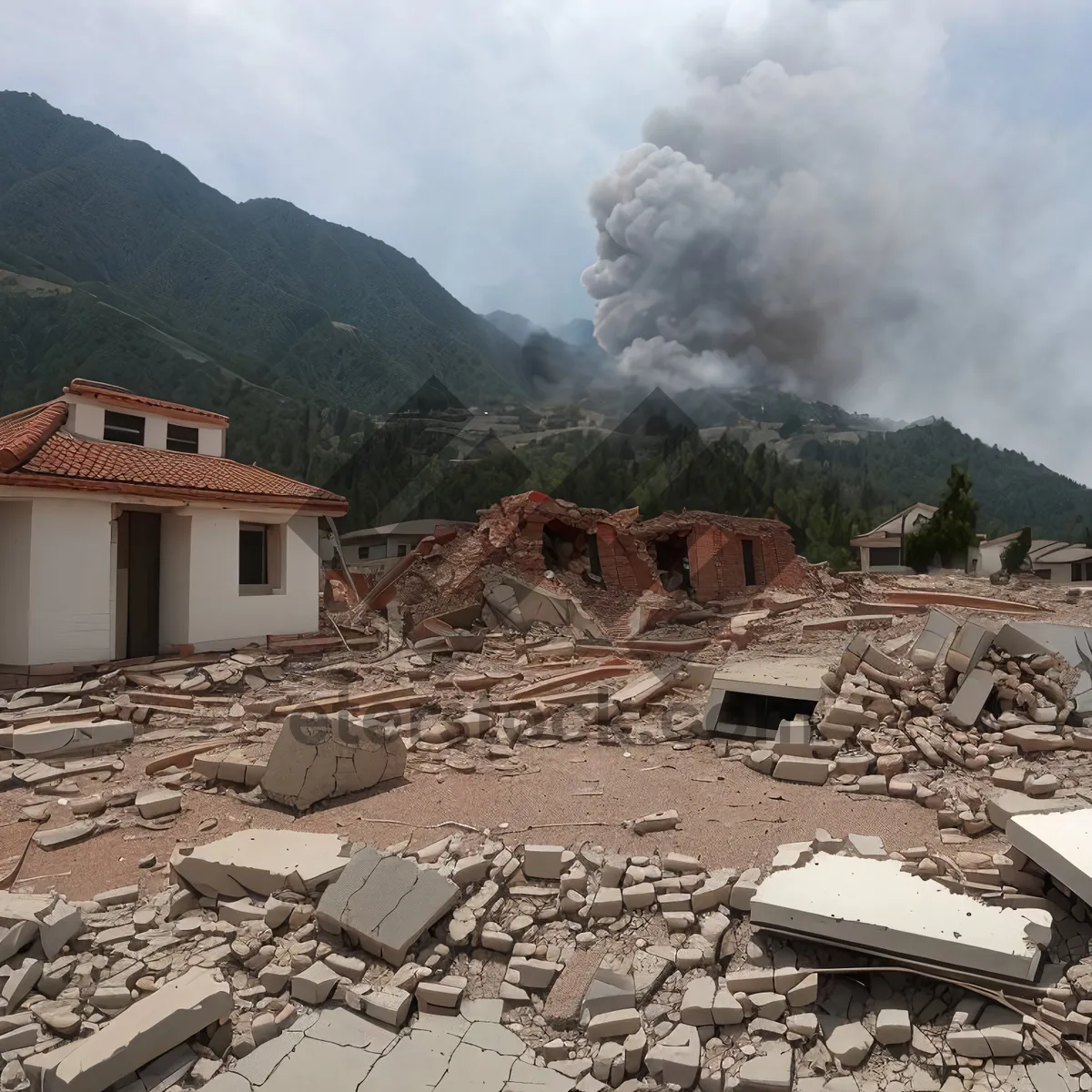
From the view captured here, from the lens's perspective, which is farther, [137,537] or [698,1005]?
[137,537]

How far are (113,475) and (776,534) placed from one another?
21.5 m

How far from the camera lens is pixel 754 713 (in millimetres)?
10094

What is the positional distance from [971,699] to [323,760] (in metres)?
7.54

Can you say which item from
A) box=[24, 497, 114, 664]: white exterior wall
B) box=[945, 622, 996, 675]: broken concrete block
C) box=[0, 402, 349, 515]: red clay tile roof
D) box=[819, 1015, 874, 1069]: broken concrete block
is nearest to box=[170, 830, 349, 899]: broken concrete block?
box=[819, 1015, 874, 1069]: broken concrete block

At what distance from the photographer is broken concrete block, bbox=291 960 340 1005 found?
435 cm

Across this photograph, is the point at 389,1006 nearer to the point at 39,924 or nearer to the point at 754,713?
the point at 39,924

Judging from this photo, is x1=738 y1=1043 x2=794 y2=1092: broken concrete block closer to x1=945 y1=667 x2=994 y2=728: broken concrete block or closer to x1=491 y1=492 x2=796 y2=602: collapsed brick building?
x1=945 y1=667 x2=994 y2=728: broken concrete block

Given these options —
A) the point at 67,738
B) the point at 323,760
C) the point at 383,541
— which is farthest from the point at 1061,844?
the point at 383,541

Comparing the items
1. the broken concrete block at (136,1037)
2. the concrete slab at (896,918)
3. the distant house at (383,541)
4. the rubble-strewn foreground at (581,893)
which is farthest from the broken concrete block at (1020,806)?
the distant house at (383,541)

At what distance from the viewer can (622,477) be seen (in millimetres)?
45562

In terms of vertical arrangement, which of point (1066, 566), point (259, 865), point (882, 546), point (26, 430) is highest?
point (26, 430)

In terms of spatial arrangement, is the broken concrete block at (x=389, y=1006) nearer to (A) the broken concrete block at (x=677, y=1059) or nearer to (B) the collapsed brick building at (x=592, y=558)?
(A) the broken concrete block at (x=677, y=1059)

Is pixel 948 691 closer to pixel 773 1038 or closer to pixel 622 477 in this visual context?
pixel 773 1038

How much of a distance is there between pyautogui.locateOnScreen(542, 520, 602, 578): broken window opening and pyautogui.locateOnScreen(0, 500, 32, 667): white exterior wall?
13061 millimetres
